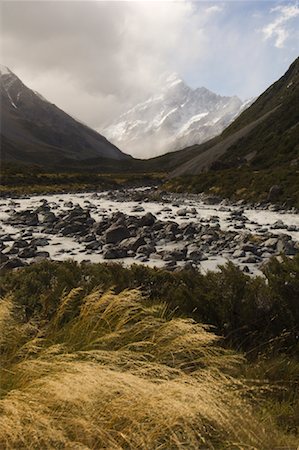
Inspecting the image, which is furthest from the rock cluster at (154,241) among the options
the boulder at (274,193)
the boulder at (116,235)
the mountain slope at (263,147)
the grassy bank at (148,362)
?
the mountain slope at (263,147)

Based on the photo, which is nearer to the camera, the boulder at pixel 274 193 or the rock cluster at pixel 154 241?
the rock cluster at pixel 154 241

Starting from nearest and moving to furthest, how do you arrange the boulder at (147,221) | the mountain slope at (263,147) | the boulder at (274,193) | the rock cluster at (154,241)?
the rock cluster at (154,241) → the boulder at (147,221) → the boulder at (274,193) → the mountain slope at (263,147)

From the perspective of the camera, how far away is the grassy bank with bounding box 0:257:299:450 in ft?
8.66

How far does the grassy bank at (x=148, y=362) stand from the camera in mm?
2639

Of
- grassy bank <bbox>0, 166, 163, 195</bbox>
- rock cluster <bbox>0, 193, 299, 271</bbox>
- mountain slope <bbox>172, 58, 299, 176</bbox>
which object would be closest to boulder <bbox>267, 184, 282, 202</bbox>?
rock cluster <bbox>0, 193, 299, 271</bbox>

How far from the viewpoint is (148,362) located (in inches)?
144

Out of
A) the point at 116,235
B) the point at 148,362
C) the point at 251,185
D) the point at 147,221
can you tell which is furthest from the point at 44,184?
the point at 148,362

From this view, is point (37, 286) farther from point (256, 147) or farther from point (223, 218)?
point (256, 147)

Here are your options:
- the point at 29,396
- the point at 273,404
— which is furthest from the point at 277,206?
the point at 29,396

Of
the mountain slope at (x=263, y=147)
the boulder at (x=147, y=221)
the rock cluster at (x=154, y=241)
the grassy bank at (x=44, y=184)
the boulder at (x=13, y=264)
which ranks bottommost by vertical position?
the boulder at (x=13, y=264)

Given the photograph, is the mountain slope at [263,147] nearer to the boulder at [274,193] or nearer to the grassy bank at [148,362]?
the boulder at [274,193]

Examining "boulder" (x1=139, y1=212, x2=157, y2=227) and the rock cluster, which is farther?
"boulder" (x1=139, y1=212, x2=157, y2=227)

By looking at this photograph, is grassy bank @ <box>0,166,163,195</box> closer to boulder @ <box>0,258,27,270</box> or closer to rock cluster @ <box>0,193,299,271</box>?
rock cluster @ <box>0,193,299,271</box>

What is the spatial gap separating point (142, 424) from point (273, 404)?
6.20ft
